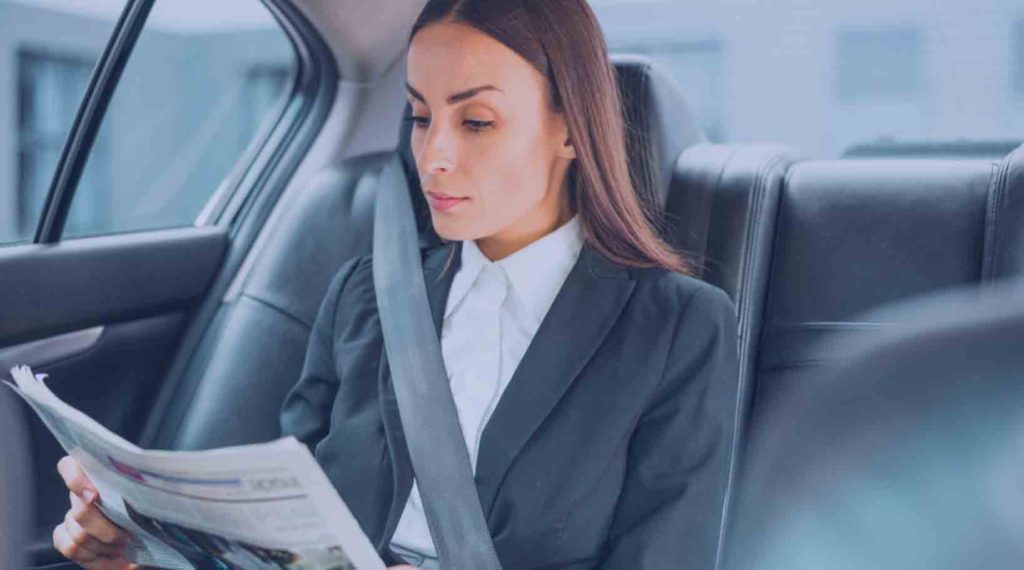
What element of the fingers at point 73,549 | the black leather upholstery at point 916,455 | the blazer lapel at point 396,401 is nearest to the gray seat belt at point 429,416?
the blazer lapel at point 396,401

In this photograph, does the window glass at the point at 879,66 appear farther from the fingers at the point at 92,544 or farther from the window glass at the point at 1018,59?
the fingers at the point at 92,544

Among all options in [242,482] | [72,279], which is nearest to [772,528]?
[242,482]

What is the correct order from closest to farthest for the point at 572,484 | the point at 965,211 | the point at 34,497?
the point at 572,484 → the point at 965,211 → the point at 34,497

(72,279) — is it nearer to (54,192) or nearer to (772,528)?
(54,192)

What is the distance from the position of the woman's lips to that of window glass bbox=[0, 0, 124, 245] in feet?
2.32

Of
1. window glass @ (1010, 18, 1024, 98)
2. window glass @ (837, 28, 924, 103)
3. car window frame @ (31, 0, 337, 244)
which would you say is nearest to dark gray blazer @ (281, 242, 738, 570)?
car window frame @ (31, 0, 337, 244)

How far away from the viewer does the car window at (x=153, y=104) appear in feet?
6.23

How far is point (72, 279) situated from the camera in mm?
1734

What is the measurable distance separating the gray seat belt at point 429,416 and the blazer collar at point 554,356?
0.03m

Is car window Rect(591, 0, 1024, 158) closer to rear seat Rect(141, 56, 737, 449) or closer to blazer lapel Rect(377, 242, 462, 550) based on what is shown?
rear seat Rect(141, 56, 737, 449)

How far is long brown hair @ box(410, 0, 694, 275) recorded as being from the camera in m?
1.34

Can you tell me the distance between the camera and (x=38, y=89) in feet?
14.0

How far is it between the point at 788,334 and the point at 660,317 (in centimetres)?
39

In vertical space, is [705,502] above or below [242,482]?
below
